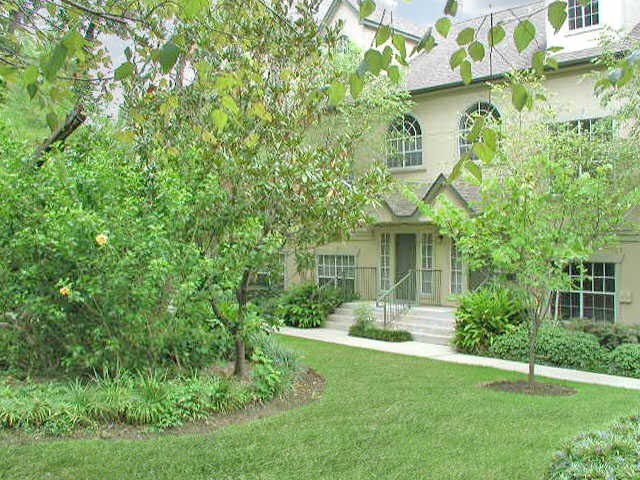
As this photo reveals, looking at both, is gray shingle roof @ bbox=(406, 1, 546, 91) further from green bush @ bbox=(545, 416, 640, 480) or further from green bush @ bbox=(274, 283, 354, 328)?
green bush @ bbox=(545, 416, 640, 480)

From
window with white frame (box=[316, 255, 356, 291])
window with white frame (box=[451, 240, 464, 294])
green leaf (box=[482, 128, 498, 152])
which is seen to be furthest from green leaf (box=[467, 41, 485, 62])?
window with white frame (box=[316, 255, 356, 291])

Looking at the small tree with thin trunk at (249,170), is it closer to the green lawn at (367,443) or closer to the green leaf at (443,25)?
the green lawn at (367,443)

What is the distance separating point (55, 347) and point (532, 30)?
25.2 ft

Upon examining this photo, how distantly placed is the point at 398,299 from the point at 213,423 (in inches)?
464

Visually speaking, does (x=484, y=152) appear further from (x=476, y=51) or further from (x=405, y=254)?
(x=405, y=254)

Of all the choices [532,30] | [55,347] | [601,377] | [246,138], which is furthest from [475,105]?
[532,30]

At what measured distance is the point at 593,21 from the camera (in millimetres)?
16125

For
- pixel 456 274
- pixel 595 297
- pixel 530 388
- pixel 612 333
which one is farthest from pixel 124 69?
pixel 456 274

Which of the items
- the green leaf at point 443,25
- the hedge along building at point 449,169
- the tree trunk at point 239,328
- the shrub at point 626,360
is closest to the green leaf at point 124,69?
the green leaf at point 443,25

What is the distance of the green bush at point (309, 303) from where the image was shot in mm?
17938

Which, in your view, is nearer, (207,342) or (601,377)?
(207,342)

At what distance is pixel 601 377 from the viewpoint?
11.2m

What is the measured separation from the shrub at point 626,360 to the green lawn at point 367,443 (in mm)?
2070

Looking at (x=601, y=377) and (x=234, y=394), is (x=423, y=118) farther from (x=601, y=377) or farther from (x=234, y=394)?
(x=234, y=394)
